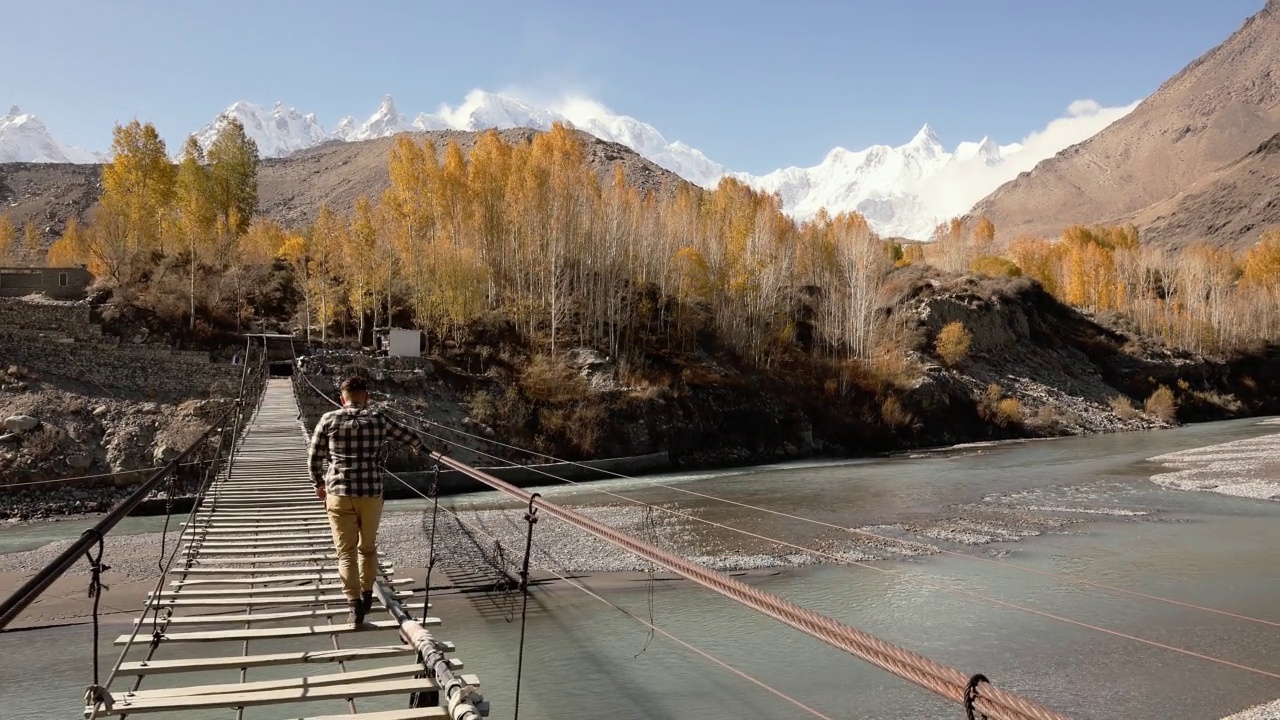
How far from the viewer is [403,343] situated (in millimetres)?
33438

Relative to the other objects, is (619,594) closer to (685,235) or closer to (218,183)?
(685,235)

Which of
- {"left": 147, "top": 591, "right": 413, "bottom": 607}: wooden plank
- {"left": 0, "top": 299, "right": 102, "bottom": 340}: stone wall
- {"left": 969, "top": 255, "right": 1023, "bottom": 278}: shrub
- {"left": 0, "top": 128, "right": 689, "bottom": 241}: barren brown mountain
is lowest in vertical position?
{"left": 147, "top": 591, "right": 413, "bottom": 607}: wooden plank

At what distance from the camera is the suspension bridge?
273 cm

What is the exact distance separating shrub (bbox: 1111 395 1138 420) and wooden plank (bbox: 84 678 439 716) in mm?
56837

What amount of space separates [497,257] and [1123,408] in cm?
4209

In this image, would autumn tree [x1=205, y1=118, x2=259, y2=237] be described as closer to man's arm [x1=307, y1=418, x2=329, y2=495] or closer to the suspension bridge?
the suspension bridge

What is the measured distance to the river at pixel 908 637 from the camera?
29.3ft

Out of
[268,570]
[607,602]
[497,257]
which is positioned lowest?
[607,602]

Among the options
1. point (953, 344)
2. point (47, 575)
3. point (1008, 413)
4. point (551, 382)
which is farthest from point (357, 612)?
point (953, 344)

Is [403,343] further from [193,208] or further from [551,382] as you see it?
[193,208]

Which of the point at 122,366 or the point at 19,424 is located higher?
the point at 122,366

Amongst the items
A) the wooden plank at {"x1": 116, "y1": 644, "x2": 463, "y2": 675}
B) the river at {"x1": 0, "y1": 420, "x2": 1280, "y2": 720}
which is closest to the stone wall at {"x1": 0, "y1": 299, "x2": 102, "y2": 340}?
the river at {"x1": 0, "y1": 420, "x2": 1280, "y2": 720}

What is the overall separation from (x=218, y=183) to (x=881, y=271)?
4645cm

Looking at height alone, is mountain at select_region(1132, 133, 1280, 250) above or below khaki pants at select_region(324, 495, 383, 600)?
above
